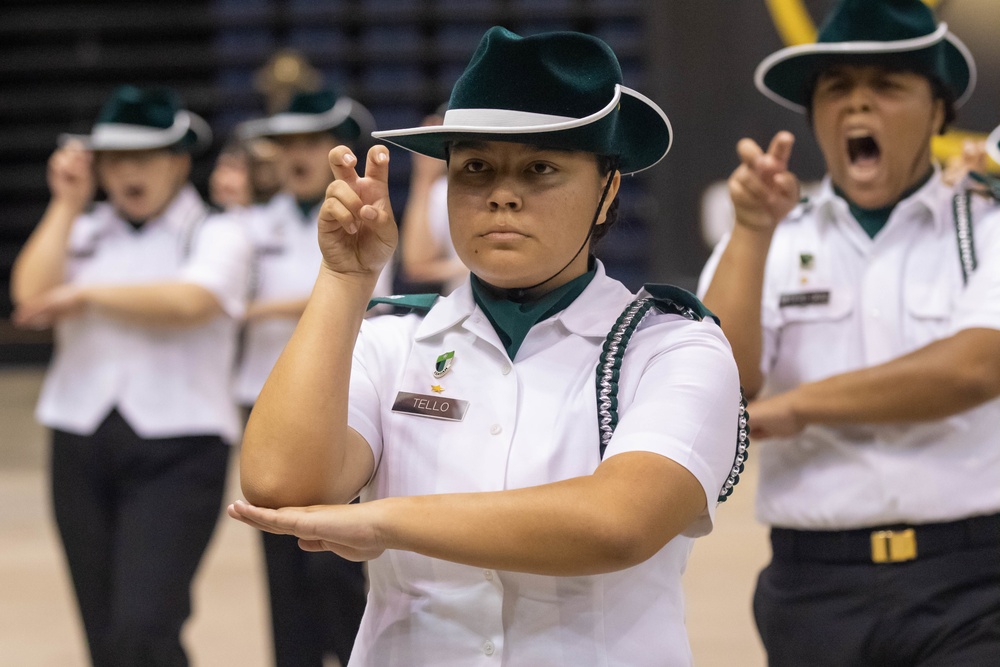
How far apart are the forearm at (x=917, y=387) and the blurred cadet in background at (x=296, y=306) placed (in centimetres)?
185

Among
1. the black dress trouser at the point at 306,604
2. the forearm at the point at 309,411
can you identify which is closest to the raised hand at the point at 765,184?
the forearm at the point at 309,411

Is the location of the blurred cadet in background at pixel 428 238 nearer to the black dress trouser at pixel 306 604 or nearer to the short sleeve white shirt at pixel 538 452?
the black dress trouser at pixel 306 604

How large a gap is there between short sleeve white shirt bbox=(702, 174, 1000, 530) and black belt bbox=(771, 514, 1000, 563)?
2 centimetres

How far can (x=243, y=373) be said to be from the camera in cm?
434

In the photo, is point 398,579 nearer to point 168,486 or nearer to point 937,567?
point 937,567

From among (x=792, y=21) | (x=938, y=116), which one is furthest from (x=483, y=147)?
(x=792, y=21)

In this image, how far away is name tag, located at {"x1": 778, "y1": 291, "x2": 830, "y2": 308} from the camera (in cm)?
253

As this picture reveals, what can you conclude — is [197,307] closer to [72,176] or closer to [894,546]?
[72,176]

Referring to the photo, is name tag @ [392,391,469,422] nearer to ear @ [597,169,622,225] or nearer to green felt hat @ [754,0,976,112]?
ear @ [597,169,622,225]

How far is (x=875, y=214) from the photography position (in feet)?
8.50

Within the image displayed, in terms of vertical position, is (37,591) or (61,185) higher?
(61,185)

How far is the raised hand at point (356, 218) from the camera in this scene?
1.60 m

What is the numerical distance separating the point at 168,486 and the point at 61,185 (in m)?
0.92

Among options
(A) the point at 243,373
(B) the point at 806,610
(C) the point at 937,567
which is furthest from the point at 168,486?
(C) the point at 937,567
